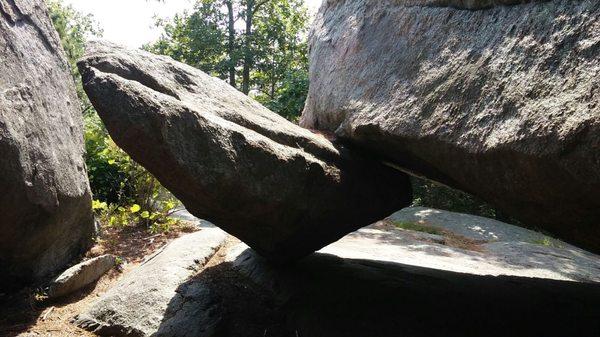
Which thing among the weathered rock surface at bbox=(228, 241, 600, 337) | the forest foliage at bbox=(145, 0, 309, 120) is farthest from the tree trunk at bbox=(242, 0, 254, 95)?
the weathered rock surface at bbox=(228, 241, 600, 337)

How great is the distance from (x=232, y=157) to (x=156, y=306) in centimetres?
179

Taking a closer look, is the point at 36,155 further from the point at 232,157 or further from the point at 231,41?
the point at 231,41

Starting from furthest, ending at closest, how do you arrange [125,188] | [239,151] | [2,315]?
[125,188]
[2,315]
[239,151]

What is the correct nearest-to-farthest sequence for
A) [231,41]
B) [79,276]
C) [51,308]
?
[51,308] < [79,276] < [231,41]

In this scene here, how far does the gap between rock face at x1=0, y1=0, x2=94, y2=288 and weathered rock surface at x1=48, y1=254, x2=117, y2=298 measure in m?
0.22

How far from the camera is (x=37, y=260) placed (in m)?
4.61

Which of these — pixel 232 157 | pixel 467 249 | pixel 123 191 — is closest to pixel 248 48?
pixel 123 191

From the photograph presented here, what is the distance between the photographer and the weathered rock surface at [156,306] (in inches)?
159

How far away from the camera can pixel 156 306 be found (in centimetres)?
428

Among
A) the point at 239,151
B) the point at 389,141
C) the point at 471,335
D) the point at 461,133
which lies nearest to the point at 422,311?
the point at 471,335

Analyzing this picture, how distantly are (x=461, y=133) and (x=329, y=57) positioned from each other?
96.0 inches

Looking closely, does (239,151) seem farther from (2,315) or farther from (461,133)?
(2,315)

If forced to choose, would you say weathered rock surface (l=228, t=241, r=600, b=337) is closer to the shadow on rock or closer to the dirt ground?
the shadow on rock

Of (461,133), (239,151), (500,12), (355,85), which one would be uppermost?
(500,12)
